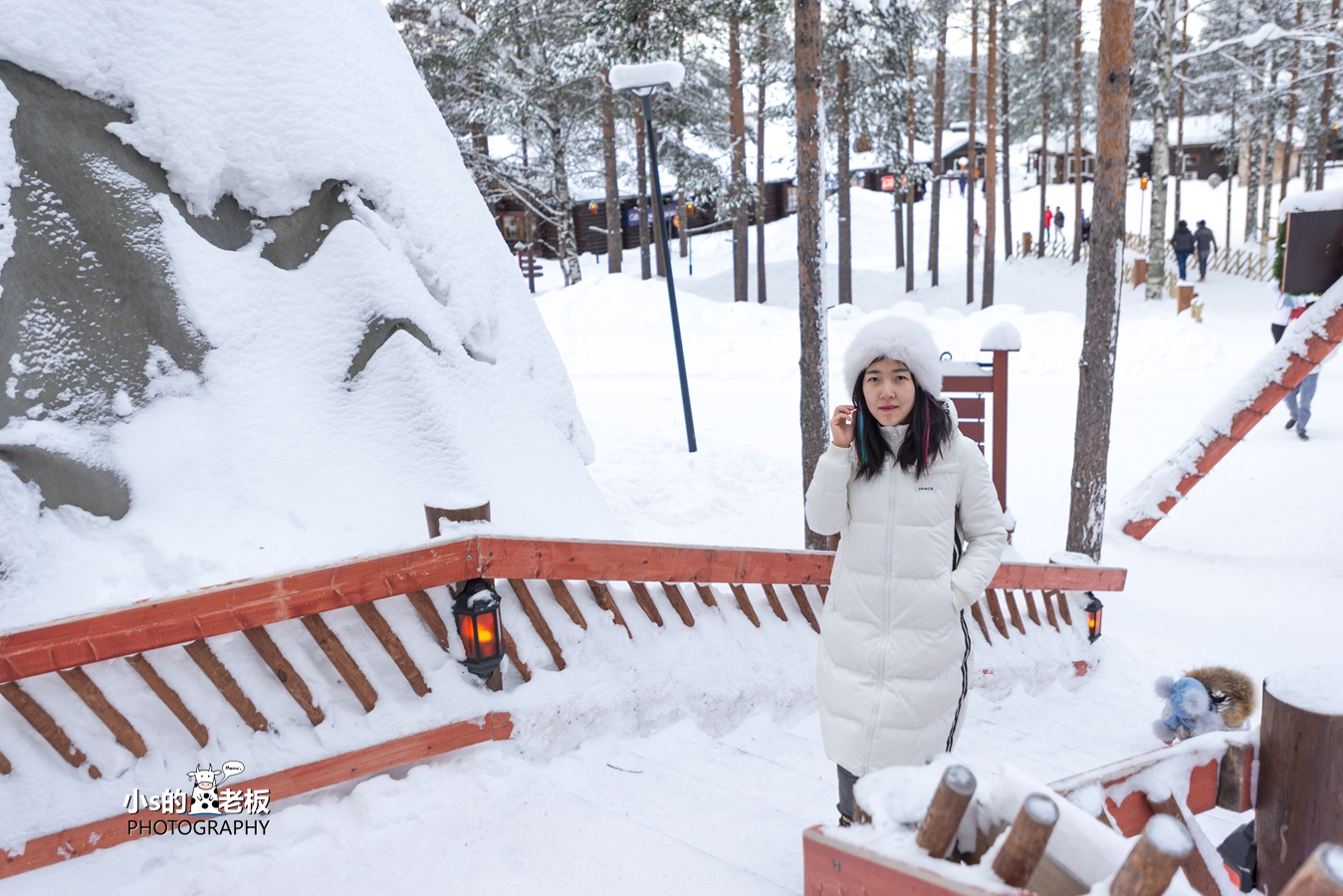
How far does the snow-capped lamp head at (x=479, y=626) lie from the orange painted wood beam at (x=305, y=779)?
0.21m

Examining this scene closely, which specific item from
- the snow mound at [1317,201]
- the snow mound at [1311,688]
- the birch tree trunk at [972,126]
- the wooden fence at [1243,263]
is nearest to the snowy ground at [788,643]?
the birch tree trunk at [972,126]

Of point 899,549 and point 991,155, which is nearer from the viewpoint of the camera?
point 899,549

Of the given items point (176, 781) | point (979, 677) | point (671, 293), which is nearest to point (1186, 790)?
point (176, 781)

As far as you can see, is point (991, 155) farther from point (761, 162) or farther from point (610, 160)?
point (610, 160)

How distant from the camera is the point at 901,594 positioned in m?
2.57

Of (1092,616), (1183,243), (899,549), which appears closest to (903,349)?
(899,549)

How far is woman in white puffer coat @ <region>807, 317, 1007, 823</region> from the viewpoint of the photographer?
102 inches

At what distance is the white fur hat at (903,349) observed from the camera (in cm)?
261

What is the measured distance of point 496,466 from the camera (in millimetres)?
4879

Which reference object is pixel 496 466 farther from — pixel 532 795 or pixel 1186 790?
pixel 1186 790

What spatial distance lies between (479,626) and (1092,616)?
4.74 m

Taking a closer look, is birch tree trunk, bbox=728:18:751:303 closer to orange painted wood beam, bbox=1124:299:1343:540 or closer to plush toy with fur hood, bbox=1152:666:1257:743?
orange painted wood beam, bbox=1124:299:1343:540

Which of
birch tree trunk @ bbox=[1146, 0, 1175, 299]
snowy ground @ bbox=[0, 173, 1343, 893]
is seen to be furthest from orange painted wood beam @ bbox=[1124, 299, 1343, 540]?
birch tree trunk @ bbox=[1146, 0, 1175, 299]

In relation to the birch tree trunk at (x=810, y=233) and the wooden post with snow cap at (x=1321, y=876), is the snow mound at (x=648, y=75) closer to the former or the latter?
the birch tree trunk at (x=810, y=233)
